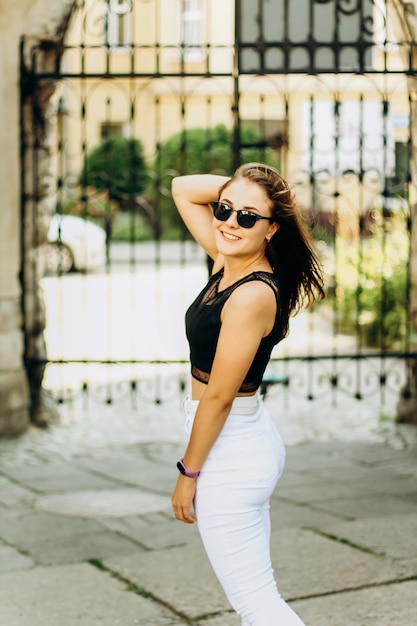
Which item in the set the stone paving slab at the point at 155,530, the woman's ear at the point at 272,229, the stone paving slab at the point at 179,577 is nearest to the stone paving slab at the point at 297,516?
the stone paving slab at the point at 155,530

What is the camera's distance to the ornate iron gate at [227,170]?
7977 millimetres

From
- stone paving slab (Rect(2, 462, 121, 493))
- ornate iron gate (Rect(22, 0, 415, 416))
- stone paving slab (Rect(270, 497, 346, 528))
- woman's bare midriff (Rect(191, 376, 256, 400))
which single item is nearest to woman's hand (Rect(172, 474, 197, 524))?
woman's bare midriff (Rect(191, 376, 256, 400))

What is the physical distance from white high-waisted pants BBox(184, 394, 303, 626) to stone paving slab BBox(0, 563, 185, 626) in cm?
122

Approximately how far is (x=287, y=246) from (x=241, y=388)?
0.47 m

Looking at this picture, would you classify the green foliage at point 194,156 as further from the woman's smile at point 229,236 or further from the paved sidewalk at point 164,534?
the woman's smile at point 229,236

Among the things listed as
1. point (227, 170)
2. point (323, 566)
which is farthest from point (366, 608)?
point (227, 170)

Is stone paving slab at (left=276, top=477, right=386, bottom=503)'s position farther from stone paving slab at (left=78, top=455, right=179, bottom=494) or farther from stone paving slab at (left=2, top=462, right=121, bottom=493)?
stone paving slab at (left=2, top=462, right=121, bottom=493)

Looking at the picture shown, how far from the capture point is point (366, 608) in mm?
4473

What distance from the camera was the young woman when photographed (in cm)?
318

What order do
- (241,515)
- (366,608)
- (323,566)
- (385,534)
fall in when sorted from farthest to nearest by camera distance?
(385,534) → (323,566) → (366,608) → (241,515)

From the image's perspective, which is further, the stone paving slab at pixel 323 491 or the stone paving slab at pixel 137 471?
the stone paving slab at pixel 137 471

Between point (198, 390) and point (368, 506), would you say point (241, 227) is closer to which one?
point (198, 390)

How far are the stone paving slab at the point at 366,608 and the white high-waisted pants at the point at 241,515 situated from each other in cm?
118

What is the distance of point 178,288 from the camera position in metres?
16.7
